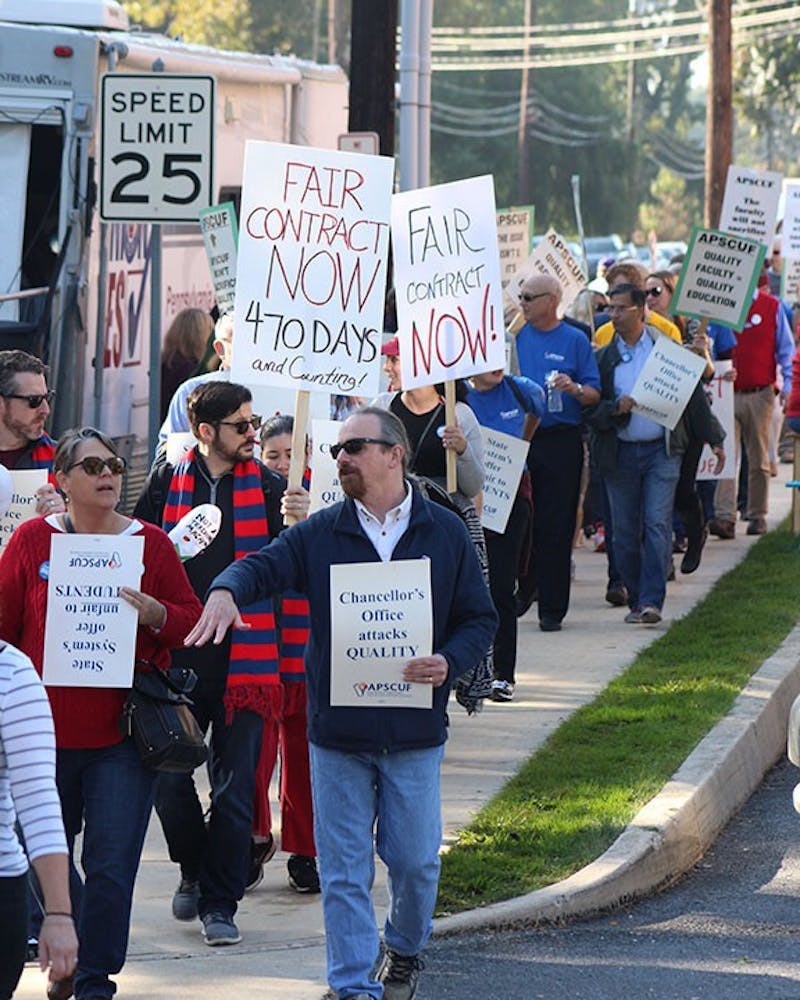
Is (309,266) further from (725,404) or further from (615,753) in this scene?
(725,404)

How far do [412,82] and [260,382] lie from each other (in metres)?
9.93

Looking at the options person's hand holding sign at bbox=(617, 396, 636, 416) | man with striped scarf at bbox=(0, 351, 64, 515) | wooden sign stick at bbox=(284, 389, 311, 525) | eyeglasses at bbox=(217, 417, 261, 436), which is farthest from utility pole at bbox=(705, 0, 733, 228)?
eyeglasses at bbox=(217, 417, 261, 436)

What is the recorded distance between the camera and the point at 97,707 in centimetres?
627

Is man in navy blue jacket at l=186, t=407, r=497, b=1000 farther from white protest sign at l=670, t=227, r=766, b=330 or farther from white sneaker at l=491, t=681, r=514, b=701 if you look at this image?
white protest sign at l=670, t=227, r=766, b=330

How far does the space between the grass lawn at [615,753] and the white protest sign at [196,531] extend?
4.75 feet

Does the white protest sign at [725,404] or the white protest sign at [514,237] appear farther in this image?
the white protest sign at [514,237]

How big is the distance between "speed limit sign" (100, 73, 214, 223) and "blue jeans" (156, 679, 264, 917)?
17.5ft

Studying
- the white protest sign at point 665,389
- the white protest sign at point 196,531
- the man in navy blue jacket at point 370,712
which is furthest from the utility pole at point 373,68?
the man in navy blue jacket at point 370,712

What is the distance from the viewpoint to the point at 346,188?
834 cm

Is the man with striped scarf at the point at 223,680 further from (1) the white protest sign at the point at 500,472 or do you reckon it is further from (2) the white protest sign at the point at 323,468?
(1) the white protest sign at the point at 500,472

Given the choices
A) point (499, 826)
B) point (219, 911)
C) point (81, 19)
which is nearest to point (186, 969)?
point (219, 911)

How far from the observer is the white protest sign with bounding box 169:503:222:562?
23.1ft

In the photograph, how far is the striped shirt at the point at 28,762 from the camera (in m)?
4.51

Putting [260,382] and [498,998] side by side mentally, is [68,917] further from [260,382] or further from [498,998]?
[260,382]
